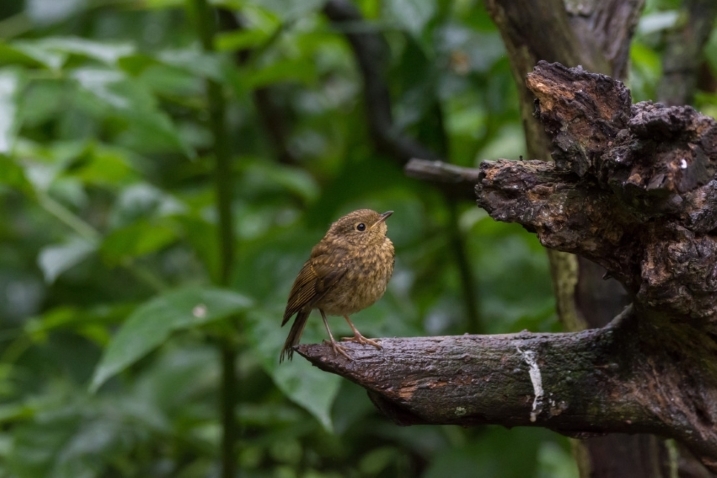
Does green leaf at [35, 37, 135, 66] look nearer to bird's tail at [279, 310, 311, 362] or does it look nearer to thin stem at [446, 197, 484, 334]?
bird's tail at [279, 310, 311, 362]

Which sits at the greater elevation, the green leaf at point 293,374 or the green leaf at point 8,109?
the green leaf at point 8,109

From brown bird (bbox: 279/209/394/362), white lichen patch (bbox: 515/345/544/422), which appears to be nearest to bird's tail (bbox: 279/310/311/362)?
brown bird (bbox: 279/209/394/362)

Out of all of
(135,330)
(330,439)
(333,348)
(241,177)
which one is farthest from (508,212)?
(241,177)

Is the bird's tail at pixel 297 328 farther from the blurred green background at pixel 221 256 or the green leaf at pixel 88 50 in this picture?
the green leaf at pixel 88 50

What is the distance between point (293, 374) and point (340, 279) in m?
0.38

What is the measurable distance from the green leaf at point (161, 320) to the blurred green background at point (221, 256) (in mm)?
10

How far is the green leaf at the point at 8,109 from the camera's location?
2.63m

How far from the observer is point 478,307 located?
366 cm

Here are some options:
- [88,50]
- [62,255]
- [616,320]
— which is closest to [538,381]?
[616,320]

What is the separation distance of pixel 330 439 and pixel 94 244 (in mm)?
1425

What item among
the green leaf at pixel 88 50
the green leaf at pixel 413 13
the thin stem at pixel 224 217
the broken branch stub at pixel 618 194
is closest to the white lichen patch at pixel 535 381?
the broken branch stub at pixel 618 194

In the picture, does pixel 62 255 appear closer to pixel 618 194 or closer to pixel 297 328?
pixel 297 328

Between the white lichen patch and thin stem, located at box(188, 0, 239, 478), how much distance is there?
1.70 metres

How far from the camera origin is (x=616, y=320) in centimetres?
191
